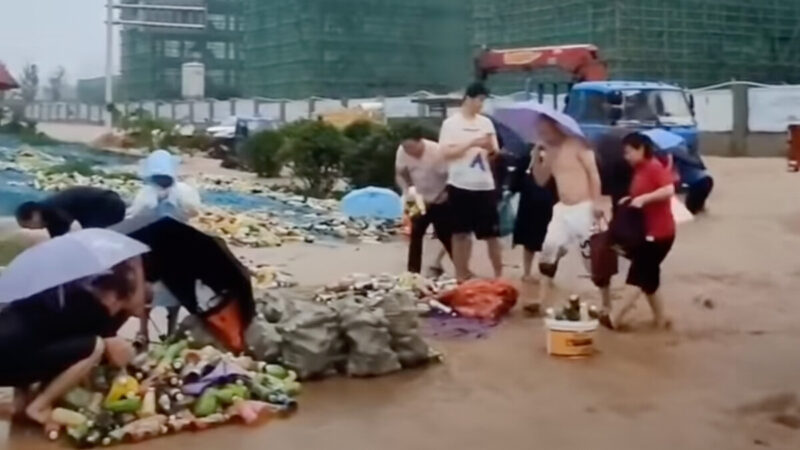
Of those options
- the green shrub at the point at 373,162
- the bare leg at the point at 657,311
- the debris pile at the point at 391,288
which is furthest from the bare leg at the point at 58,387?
the green shrub at the point at 373,162

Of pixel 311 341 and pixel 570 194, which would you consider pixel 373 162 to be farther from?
pixel 311 341

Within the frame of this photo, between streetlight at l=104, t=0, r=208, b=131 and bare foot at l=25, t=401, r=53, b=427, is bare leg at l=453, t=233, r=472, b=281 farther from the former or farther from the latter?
streetlight at l=104, t=0, r=208, b=131

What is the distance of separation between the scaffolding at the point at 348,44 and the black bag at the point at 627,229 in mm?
45996

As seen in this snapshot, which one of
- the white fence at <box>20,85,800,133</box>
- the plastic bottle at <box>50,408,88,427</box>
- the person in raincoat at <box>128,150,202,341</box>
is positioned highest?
the white fence at <box>20,85,800,133</box>

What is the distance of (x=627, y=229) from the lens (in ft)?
28.5

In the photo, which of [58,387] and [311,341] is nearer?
[58,387]

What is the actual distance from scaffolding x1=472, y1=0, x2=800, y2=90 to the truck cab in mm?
27104

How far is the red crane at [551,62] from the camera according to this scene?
27.0 meters

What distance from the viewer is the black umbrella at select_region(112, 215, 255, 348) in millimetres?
6965

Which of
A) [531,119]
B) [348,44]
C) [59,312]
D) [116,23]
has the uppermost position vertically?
[116,23]

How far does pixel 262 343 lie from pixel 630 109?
15109mm

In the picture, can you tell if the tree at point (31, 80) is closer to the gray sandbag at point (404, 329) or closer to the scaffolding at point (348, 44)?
the scaffolding at point (348, 44)

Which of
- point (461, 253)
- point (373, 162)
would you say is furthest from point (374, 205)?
point (461, 253)

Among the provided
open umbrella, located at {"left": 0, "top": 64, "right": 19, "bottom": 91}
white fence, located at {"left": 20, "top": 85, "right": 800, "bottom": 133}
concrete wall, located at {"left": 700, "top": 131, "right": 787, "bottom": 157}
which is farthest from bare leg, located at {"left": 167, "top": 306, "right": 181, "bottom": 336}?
concrete wall, located at {"left": 700, "top": 131, "right": 787, "bottom": 157}
